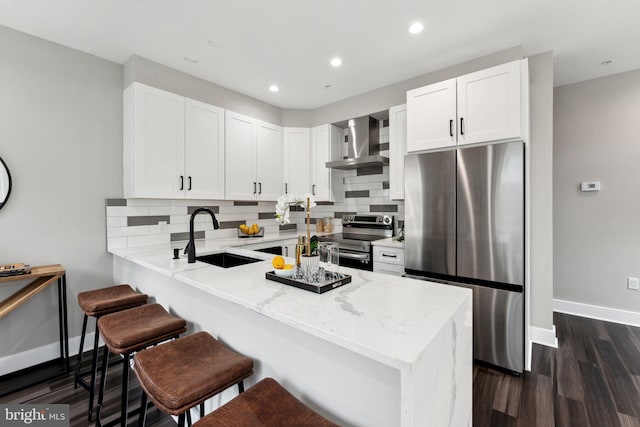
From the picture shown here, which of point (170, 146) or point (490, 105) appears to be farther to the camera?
point (170, 146)

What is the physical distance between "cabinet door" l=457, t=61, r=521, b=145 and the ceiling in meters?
0.33

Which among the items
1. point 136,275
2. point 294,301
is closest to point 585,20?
point 294,301

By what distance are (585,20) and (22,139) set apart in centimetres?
446

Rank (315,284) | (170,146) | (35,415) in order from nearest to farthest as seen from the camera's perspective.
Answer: (315,284) → (35,415) → (170,146)

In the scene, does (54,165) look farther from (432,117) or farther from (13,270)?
(432,117)

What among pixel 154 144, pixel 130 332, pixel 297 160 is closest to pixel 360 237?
pixel 297 160

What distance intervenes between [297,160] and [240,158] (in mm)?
837

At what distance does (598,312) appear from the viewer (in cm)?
323

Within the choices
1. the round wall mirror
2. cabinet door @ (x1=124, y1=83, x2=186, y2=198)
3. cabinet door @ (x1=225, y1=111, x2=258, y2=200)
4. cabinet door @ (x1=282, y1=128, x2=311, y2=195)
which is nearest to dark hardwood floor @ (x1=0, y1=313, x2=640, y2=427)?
the round wall mirror

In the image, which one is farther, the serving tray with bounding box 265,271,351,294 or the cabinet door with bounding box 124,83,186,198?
the cabinet door with bounding box 124,83,186,198

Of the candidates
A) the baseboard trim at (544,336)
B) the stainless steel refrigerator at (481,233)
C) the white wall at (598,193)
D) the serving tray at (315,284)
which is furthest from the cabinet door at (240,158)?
the white wall at (598,193)

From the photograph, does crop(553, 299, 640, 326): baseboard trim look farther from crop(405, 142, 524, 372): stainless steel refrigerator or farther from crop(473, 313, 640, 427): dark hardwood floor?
crop(405, 142, 524, 372): stainless steel refrigerator

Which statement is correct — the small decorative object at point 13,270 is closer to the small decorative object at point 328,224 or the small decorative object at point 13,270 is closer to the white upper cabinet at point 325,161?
the white upper cabinet at point 325,161

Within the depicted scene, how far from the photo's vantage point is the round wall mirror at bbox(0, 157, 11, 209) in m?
2.19
